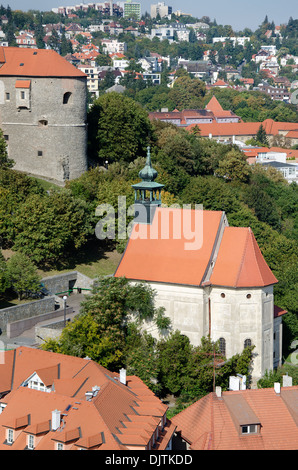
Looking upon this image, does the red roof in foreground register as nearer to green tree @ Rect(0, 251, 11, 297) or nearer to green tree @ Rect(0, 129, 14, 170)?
green tree @ Rect(0, 251, 11, 297)

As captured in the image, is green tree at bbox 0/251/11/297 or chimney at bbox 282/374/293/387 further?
green tree at bbox 0/251/11/297

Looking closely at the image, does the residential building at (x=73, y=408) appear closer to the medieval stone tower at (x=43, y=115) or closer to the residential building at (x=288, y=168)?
the medieval stone tower at (x=43, y=115)

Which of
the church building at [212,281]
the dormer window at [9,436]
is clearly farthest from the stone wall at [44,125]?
the dormer window at [9,436]

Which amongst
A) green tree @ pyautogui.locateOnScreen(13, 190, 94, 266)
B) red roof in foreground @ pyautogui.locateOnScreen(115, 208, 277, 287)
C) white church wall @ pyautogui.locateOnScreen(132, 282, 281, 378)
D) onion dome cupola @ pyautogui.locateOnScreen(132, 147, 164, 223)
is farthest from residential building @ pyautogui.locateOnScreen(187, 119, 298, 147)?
white church wall @ pyautogui.locateOnScreen(132, 282, 281, 378)

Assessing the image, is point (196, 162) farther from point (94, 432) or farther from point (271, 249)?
point (94, 432)

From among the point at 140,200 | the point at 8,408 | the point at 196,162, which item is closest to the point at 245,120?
the point at 196,162

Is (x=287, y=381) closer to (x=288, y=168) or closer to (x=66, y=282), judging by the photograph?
(x=66, y=282)
